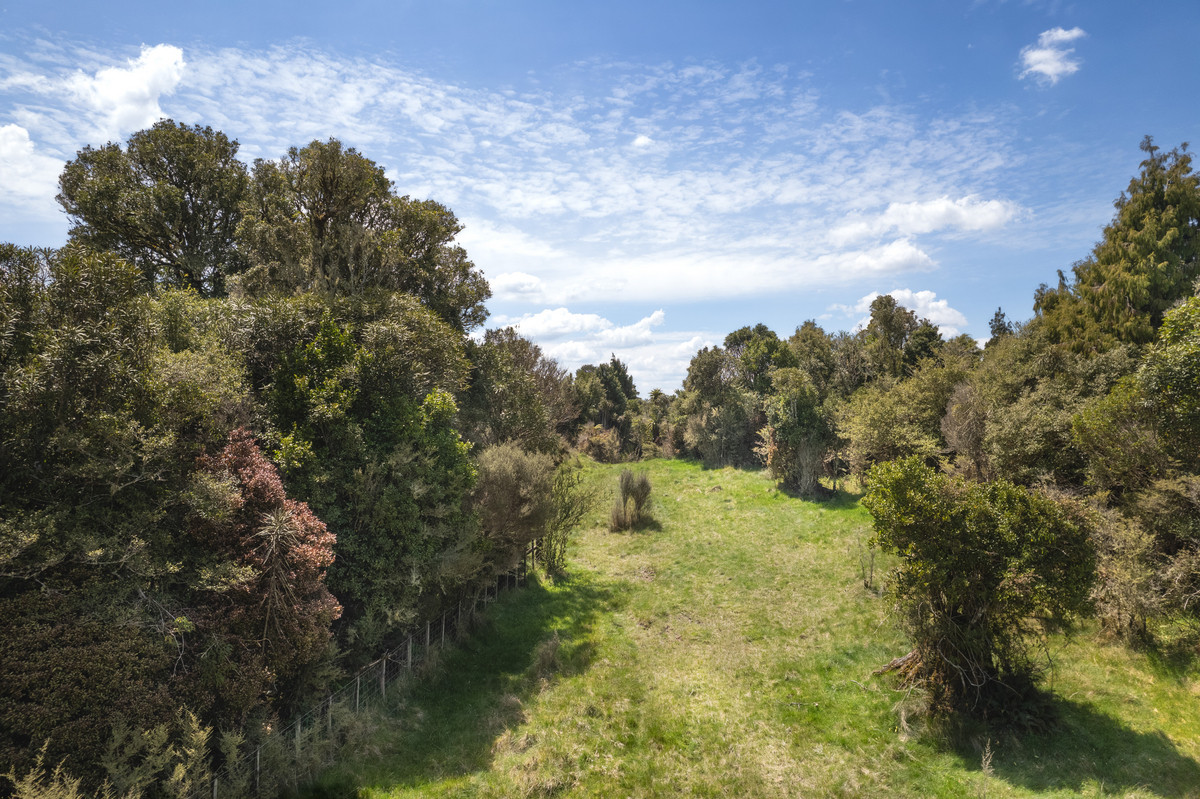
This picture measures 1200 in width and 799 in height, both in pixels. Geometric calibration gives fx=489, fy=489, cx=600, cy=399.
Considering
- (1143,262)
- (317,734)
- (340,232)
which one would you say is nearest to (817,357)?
(1143,262)

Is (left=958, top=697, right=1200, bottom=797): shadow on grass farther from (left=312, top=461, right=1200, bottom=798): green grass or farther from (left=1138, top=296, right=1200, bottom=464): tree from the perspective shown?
(left=1138, top=296, right=1200, bottom=464): tree

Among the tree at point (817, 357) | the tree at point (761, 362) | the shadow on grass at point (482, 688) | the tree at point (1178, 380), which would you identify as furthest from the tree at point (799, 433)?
the tree at point (1178, 380)

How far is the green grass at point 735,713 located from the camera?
10.6m

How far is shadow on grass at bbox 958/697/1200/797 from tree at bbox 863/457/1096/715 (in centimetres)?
97

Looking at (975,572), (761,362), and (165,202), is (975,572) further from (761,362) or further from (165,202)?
(761,362)

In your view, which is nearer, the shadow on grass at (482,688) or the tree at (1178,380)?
the shadow on grass at (482,688)

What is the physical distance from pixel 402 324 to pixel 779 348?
123ft

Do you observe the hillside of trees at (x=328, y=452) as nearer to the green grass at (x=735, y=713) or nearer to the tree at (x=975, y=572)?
the tree at (x=975, y=572)

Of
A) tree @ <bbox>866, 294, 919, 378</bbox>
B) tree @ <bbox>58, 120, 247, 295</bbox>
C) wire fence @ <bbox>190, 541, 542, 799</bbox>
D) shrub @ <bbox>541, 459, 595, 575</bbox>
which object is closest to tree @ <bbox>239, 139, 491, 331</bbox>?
tree @ <bbox>58, 120, 247, 295</bbox>

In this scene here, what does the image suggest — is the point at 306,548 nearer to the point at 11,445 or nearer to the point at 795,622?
the point at 11,445

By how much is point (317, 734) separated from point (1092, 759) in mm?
16704

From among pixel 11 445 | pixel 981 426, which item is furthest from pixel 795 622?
pixel 11 445

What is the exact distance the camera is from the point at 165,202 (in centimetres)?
2052

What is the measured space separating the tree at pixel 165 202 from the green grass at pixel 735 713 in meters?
20.1
